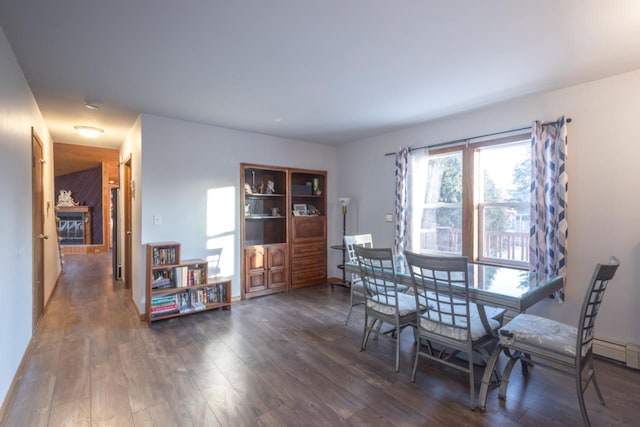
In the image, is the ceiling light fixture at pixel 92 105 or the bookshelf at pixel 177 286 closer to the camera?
the ceiling light fixture at pixel 92 105

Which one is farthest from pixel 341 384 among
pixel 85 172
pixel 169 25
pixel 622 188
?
pixel 85 172

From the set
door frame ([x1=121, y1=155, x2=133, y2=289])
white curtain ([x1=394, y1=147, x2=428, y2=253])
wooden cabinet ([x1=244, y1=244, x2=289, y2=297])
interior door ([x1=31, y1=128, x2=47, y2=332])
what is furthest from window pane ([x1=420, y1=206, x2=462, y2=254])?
interior door ([x1=31, y1=128, x2=47, y2=332])

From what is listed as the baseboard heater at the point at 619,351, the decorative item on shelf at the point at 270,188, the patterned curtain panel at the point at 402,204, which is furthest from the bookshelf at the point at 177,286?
the baseboard heater at the point at 619,351

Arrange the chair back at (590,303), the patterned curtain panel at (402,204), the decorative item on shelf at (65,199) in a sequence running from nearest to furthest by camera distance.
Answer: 1. the chair back at (590,303)
2. the patterned curtain panel at (402,204)
3. the decorative item on shelf at (65,199)

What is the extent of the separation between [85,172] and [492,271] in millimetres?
12558

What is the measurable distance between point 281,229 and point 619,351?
422cm

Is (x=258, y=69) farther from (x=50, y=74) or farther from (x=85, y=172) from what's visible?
(x=85, y=172)

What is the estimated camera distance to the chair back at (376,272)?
8.27ft

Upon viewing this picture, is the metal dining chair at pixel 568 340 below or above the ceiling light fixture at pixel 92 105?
below

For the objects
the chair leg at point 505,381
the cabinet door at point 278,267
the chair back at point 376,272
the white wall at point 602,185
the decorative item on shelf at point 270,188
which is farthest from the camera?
the decorative item on shelf at point 270,188

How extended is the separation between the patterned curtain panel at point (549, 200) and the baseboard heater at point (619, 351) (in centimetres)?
47

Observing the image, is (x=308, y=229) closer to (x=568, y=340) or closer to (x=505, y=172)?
(x=505, y=172)

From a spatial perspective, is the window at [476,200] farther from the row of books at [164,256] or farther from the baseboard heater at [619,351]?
the row of books at [164,256]

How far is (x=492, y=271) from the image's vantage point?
283 cm
